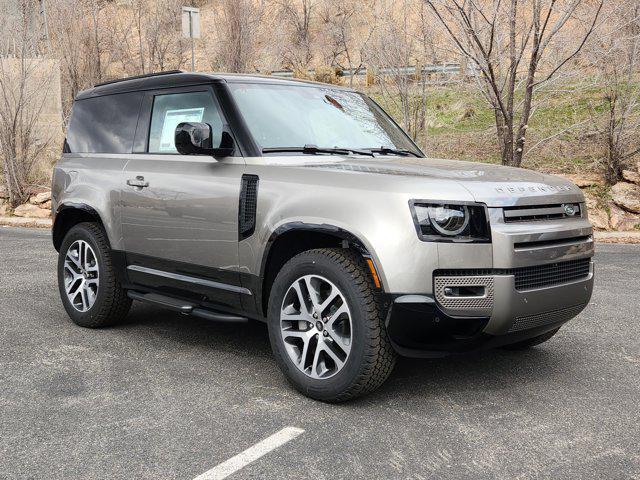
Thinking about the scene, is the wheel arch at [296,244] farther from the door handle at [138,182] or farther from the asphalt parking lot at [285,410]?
the door handle at [138,182]

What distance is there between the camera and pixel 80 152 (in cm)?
623

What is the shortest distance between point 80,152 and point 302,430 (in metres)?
3.48

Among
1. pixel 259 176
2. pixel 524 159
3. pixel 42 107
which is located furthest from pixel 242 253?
pixel 42 107

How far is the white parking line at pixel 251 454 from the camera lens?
3334 millimetres

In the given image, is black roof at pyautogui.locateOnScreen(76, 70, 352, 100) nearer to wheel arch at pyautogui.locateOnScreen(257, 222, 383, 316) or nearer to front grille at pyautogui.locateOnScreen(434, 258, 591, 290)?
wheel arch at pyautogui.locateOnScreen(257, 222, 383, 316)

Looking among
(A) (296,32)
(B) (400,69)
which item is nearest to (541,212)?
(B) (400,69)

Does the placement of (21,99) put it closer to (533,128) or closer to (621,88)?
(533,128)

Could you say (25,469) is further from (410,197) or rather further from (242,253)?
(410,197)

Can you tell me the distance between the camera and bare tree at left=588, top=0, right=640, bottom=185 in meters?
13.3

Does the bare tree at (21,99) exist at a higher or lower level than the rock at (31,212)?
higher

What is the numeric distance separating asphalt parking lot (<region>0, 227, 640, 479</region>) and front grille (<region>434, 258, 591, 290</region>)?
27.2 inches

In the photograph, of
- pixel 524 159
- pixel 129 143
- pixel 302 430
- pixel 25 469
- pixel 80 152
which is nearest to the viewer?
pixel 25 469

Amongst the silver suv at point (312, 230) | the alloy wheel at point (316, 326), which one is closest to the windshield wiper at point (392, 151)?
the silver suv at point (312, 230)

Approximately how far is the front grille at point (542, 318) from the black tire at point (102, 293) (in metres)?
3.16
